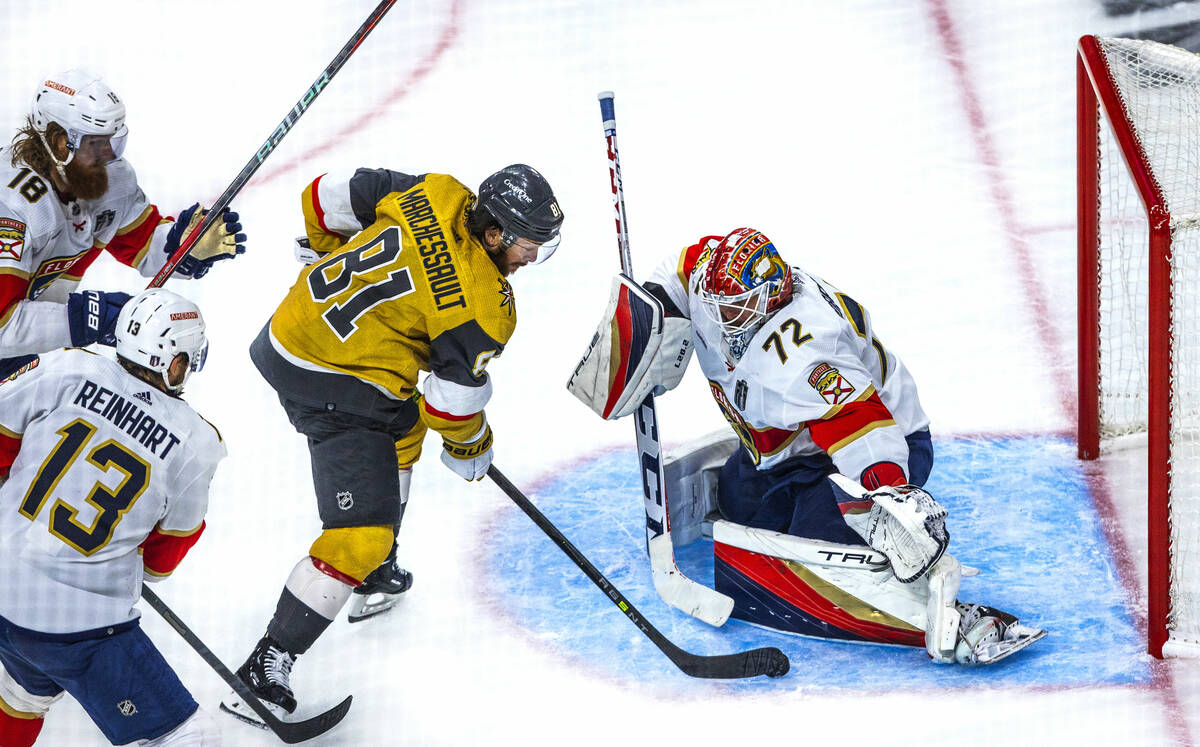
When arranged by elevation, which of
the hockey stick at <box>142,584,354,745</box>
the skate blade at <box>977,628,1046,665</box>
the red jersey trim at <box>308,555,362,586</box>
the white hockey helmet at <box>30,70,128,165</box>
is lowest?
the skate blade at <box>977,628,1046,665</box>

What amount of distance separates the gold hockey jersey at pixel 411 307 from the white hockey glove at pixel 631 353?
16.5 inches

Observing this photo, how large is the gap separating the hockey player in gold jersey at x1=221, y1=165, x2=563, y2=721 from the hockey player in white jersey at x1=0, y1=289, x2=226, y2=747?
336 mm

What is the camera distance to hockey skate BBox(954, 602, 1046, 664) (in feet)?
9.50

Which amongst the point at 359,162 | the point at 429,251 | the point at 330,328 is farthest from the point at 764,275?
the point at 359,162

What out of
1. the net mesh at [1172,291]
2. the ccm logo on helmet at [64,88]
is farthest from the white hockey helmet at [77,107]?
the net mesh at [1172,291]

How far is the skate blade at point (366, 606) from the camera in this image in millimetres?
Answer: 3377

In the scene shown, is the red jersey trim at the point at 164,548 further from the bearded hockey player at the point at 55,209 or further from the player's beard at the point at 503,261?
the player's beard at the point at 503,261

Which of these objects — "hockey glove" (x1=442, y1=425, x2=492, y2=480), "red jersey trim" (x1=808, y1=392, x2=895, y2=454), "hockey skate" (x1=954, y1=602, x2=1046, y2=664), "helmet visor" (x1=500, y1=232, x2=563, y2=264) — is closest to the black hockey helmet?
"helmet visor" (x1=500, y1=232, x2=563, y2=264)

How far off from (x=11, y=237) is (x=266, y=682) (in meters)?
1.27

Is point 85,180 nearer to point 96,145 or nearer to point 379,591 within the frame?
point 96,145

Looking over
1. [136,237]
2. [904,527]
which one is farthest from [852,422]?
[136,237]

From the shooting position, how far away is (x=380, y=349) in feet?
9.53

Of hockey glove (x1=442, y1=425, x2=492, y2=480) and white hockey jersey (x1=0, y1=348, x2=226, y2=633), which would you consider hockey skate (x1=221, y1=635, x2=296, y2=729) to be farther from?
hockey glove (x1=442, y1=425, x2=492, y2=480)

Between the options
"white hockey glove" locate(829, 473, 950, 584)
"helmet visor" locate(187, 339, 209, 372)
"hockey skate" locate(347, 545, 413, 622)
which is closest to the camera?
"helmet visor" locate(187, 339, 209, 372)
